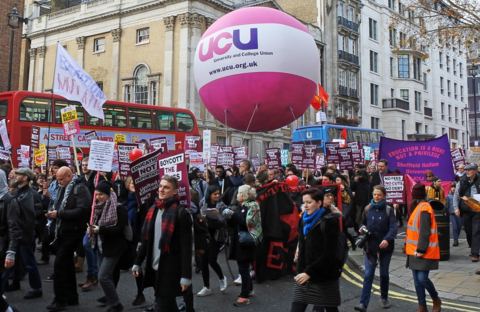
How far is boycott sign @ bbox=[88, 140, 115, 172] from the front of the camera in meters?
7.38

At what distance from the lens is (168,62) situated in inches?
1459

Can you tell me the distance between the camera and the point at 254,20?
1026 centimetres

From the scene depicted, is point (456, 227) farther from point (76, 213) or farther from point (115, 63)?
point (115, 63)

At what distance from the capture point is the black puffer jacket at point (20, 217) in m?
6.14

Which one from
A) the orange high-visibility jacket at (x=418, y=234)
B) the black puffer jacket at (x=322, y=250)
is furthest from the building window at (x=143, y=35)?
the black puffer jacket at (x=322, y=250)

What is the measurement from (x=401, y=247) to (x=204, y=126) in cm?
2613

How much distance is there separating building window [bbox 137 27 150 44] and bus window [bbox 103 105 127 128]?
1821 cm

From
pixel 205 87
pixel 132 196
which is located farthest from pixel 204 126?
pixel 132 196

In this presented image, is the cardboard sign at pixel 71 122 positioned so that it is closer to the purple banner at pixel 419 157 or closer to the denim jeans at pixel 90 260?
the denim jeans at pixel 90 260

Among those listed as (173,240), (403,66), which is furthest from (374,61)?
(173,240)

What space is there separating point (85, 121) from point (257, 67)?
13.8 metres

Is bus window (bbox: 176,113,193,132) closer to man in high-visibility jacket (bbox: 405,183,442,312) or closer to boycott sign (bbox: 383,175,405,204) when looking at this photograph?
boycott sign (bbox: 383,175,405,204)

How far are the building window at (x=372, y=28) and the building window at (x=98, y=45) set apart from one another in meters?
29.7

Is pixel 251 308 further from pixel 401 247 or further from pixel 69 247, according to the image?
pixel 401 247
